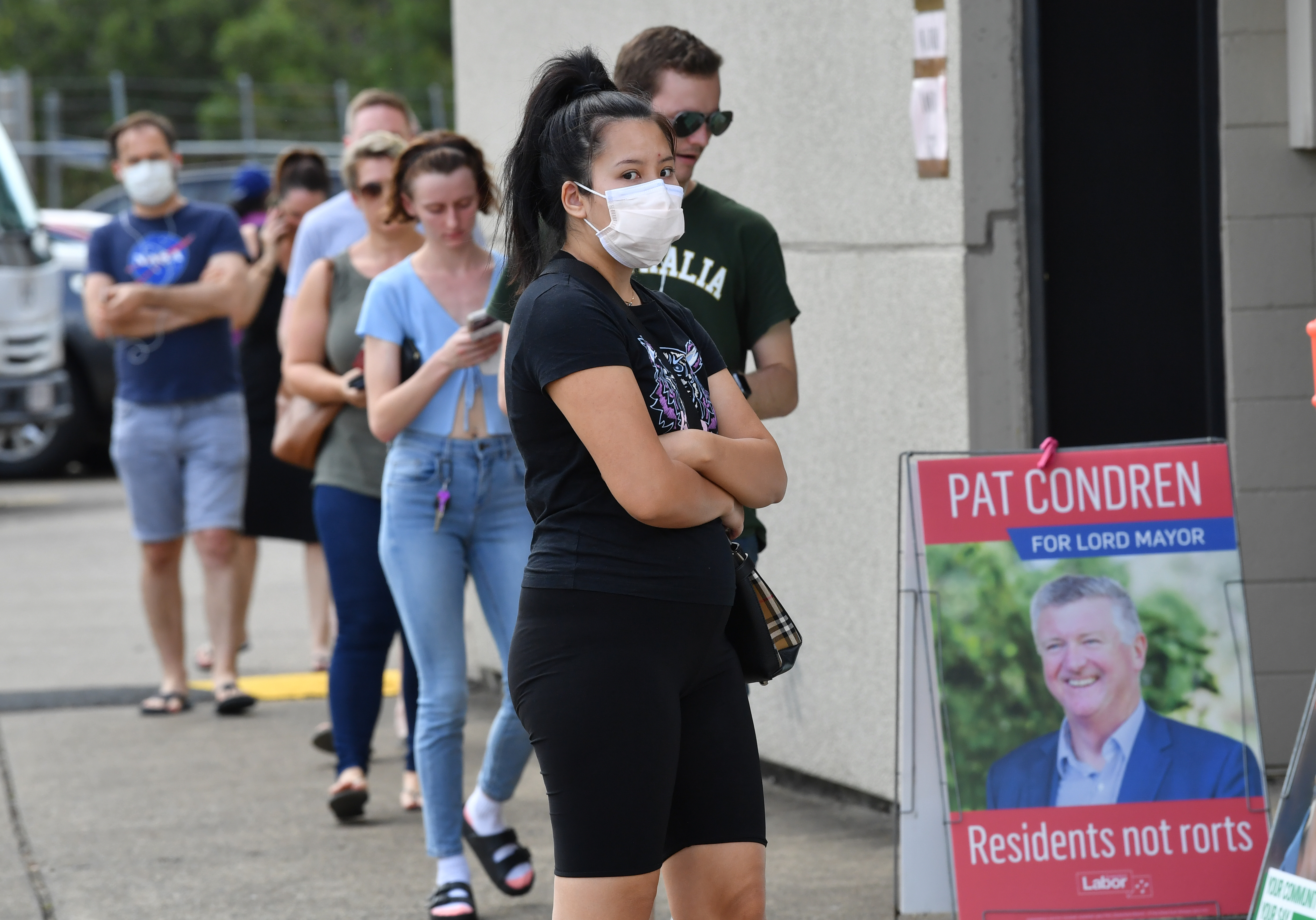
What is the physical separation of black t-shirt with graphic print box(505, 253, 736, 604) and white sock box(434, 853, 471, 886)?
1.84m

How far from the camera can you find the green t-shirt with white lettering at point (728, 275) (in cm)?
398

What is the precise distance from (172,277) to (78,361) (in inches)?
308

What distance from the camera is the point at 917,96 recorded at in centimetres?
486

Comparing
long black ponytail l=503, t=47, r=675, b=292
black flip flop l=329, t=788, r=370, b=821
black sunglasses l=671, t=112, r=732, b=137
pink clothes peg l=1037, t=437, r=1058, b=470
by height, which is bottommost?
black flip flop l=329, t=788, r=370, b=821

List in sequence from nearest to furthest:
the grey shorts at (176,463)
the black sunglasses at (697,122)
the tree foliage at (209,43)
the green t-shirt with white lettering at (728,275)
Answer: the black sunglasses at (697,122)
the green t-shirt with white lettering at (728,275)
the grey shorts at (176,463)
the tree foliage at (209,43)

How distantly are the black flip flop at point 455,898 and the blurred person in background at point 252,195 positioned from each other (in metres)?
5.02

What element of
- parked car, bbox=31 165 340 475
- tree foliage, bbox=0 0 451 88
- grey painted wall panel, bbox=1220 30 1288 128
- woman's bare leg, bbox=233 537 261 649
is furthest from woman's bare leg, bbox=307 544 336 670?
tree foliage, bbox=0 0 451 88

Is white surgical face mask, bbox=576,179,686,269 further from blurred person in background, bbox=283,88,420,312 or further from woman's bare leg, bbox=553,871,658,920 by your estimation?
blurred person in background, bbox=283,88,420,312

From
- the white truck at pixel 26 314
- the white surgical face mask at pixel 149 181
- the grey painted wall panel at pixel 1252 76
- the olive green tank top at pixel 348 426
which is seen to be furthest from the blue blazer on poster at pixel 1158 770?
the white truck at pixel 26 314

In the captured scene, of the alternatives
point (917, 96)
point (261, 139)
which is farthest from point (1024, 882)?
point (261, 139)

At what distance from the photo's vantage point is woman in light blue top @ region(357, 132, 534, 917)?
14.8ft

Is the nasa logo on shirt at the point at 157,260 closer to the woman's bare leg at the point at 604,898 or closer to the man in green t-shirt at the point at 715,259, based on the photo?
the man in green t-shirt at the point at 715,259

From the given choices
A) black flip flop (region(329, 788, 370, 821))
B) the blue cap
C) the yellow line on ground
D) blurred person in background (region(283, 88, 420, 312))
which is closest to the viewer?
black flip flop (region(329, 788, 370, 821))

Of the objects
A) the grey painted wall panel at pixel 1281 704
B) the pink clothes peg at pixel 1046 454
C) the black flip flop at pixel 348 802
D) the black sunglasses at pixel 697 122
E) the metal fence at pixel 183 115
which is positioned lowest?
the black flip flop at pixel 348 802
